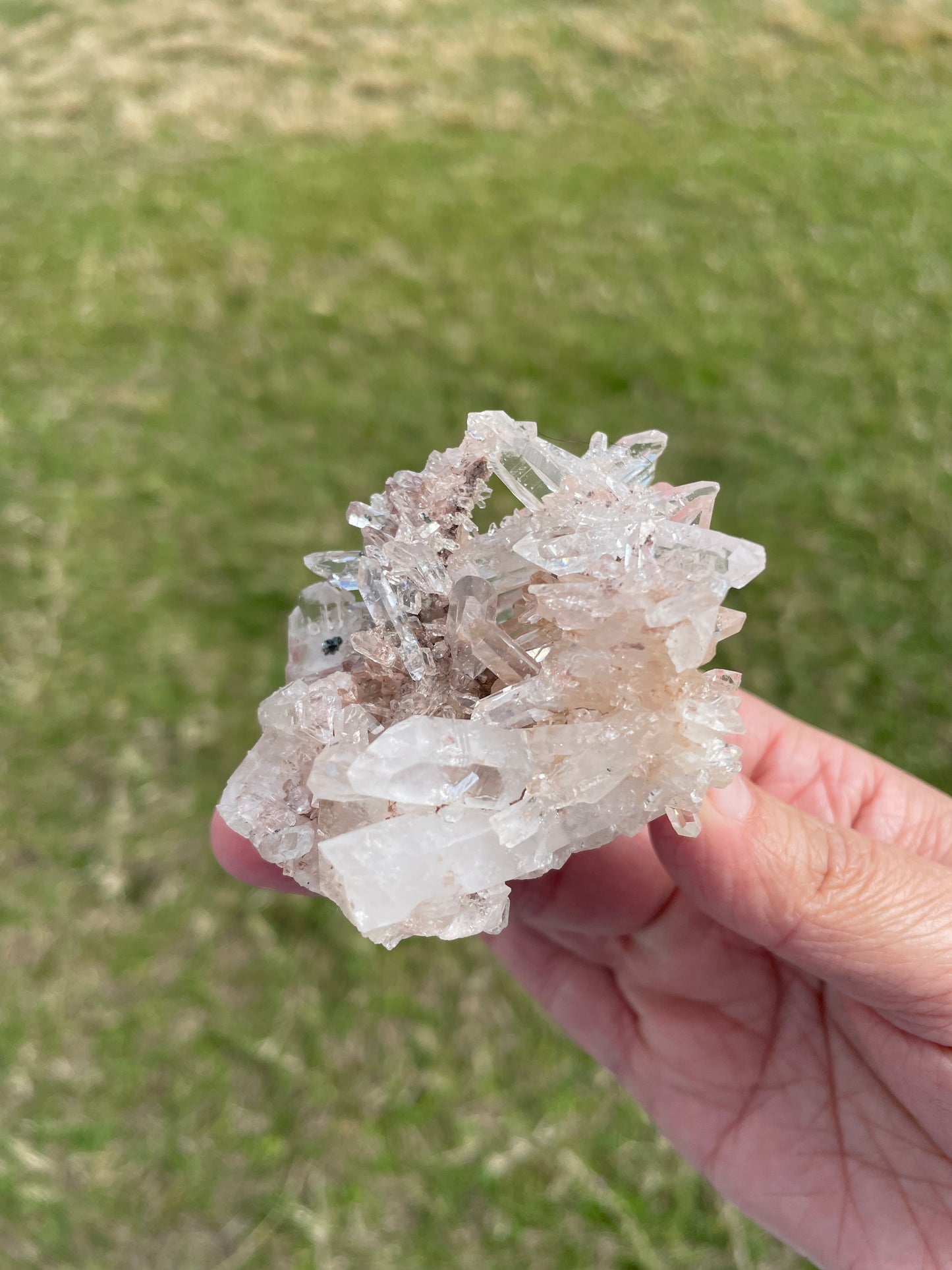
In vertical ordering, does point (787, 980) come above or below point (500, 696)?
below

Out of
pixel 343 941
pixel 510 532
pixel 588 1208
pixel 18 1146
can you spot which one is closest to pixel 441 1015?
pixel 343 941

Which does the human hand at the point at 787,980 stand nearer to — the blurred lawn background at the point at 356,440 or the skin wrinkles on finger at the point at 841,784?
the skin wrinkles on finger at the point at 841,784

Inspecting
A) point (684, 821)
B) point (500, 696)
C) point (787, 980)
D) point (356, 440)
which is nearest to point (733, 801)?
point (684, 821)

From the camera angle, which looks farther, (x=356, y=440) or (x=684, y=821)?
(x=356, y=440)

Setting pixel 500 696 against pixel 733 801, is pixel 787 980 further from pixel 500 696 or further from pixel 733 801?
pixel 500 696

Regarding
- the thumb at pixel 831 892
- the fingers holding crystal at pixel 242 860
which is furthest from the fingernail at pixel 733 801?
the fingers holding crystal at pixel 242 860

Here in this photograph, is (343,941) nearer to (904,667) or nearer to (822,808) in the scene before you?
(822,808)
